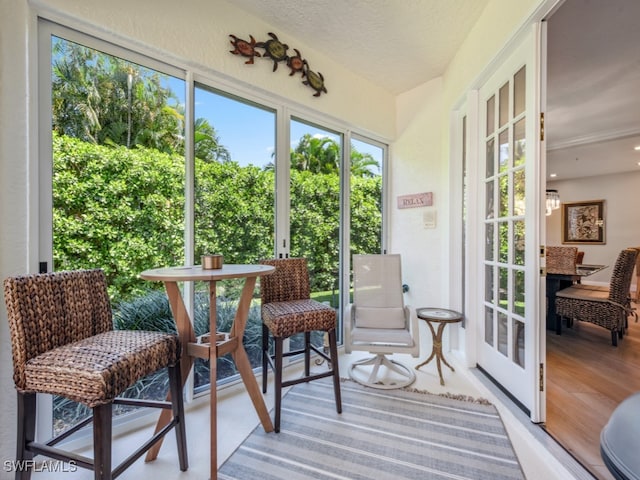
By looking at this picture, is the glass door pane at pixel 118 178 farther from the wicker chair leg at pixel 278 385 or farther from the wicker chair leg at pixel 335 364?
the wicker chair leg at pixel 335 364

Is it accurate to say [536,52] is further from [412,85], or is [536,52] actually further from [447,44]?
[412,85]

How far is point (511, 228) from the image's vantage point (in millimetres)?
2020

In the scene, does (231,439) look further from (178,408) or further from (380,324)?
(380,324)

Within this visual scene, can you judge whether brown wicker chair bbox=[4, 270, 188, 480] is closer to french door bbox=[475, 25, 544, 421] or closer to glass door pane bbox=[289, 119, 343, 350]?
glass door pane bbox=[289, 119, 343, 350]

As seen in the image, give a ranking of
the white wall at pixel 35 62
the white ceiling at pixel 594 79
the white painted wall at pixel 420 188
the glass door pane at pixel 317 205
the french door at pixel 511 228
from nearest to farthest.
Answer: the white wall at pixel 35 62 → the french door at pixel 511 228 → the white ceiling at pixel 594 79 → the glass door pane at pixel 317 205 → the white painted wall at pixel 420 188

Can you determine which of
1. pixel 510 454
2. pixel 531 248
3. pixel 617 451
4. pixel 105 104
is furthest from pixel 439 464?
pixel 105 104

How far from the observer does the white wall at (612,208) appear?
622 cm

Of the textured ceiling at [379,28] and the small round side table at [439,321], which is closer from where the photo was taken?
the textured ceiling at [379,28]

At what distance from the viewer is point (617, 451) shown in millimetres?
624

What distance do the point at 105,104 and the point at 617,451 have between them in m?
2.43

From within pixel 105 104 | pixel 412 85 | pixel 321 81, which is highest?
pixel 412 85

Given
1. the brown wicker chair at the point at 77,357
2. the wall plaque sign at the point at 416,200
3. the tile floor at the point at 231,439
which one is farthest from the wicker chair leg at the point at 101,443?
the wall plaque sign at the point at 416,200

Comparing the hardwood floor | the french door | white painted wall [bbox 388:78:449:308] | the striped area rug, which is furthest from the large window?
the hardwood floor

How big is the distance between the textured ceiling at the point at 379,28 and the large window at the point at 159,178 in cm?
58
